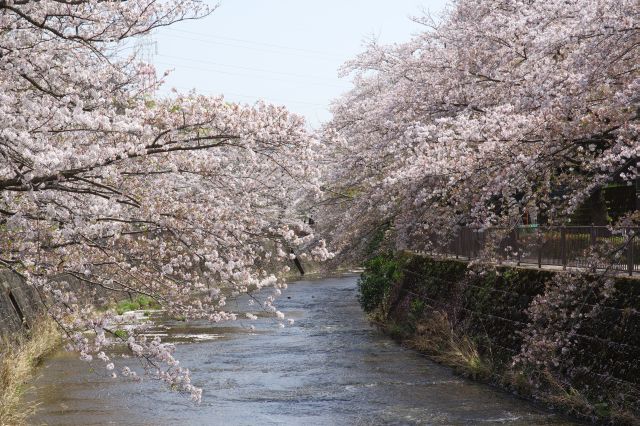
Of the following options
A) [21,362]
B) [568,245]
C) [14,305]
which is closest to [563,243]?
[568,245]

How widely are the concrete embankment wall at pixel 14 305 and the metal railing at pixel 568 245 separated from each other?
461 inches

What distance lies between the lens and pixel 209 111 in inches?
368

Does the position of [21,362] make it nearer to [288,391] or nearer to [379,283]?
[288,391]

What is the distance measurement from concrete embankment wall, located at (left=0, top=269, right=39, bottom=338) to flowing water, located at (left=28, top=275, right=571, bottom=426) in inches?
54.3

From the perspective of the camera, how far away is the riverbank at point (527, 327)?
12.9 meters

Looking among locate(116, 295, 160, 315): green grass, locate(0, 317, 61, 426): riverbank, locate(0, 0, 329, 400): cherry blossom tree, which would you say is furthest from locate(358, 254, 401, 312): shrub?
locate(0, 0, 329, 400): cherry blossom tree

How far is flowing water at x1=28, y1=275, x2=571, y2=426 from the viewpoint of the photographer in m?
14.7

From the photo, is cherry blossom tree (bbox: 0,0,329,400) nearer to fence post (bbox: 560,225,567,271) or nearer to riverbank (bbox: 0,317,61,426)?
riverbank (bbox: 0,317,61,426)

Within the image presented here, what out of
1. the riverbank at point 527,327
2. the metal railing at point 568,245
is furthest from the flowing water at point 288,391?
the metal railing at point 568,245

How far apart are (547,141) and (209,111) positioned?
6.09 meters

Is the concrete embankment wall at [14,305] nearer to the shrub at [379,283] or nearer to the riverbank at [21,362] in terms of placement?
the riverbank at [21,362]

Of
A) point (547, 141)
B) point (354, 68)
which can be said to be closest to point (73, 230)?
point (547, 141)

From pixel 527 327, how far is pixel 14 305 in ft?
46.2

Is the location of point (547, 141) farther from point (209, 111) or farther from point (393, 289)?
point (393, 289)
